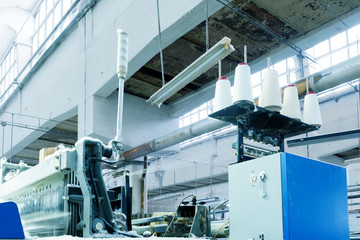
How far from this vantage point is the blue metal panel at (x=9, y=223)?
1.29 meters

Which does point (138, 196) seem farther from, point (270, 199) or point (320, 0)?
A: point (270, 199)

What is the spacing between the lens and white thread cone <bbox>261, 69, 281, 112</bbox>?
2.75 metres

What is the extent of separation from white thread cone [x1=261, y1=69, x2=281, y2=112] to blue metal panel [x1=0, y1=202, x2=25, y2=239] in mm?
1878

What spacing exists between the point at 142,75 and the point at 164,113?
4.72 ft

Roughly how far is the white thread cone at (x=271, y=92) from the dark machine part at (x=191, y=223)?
148 cm

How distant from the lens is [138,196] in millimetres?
8758

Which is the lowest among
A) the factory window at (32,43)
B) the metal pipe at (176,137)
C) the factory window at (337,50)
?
the metal pipe at (176,137)

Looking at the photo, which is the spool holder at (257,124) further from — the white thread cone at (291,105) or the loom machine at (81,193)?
the loom machine at (81,193)

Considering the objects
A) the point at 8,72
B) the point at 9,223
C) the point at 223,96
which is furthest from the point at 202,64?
the point at 8,72

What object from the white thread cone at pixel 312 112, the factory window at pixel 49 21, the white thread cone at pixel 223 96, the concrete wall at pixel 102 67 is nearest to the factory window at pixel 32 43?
the factory window at pixel 49 21

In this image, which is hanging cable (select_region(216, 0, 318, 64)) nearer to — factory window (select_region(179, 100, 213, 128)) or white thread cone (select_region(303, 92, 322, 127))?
white thread cone (select_region(303, 92, 322, 127))

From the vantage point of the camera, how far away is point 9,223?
1303 millimetres

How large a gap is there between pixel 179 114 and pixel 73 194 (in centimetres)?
676

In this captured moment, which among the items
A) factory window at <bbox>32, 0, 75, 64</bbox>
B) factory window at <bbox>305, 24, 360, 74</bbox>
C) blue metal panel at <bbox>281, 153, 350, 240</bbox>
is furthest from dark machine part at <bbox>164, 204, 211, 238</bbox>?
factory window at <bbox>305, 24, 360, 74</bbox>
